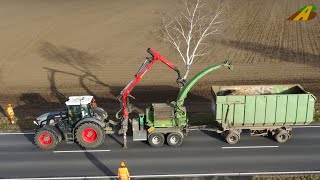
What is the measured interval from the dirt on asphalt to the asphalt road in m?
5.13

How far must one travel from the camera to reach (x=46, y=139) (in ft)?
66.1

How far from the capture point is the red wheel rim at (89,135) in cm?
2006

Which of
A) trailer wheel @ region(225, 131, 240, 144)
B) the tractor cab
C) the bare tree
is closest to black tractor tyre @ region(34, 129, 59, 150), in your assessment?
the tractor cab

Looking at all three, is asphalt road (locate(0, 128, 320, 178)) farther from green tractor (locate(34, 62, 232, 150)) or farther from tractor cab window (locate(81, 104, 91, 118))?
tractor cab window (locate(81, 104, 91, 118))

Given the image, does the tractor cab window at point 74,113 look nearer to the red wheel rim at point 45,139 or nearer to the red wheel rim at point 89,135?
the red wheel rim at point 89,135

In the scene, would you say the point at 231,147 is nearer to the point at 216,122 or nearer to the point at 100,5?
the point at 216,122

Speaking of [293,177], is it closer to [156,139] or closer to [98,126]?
[156,139]

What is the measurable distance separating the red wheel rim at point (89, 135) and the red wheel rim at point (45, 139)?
1785mm

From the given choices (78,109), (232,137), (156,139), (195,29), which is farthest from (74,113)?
(195,29)

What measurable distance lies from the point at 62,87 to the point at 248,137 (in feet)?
51.5

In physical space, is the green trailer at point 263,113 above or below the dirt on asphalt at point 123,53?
below

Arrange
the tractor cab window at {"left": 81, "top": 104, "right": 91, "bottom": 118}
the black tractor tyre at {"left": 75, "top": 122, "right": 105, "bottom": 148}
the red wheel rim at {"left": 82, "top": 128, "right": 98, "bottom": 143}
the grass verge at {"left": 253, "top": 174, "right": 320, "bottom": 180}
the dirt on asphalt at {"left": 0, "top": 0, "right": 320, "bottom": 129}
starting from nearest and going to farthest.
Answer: the grass verge at {"left": 253, "top": 174, "right": 320, "bottom": 180}
the black tractor tyre at {"left": 75, "top": 122, "right": 105, "bottom": 148}
the red wheel rim at {"left": 82, "top": 128, "right": 98, "bottom": 143}
the tractor cab window at {"left": 81, "top": 104, "right": 91, "bottom": 118}
the dirt on asphalt at {"left": 0, "top": 0, "right": 320, "bottom": 129}

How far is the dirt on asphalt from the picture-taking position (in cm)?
2923

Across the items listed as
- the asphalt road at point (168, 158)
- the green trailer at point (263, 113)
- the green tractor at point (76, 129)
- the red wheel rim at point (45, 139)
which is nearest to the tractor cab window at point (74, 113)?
the green tractor at point (76, 129)
